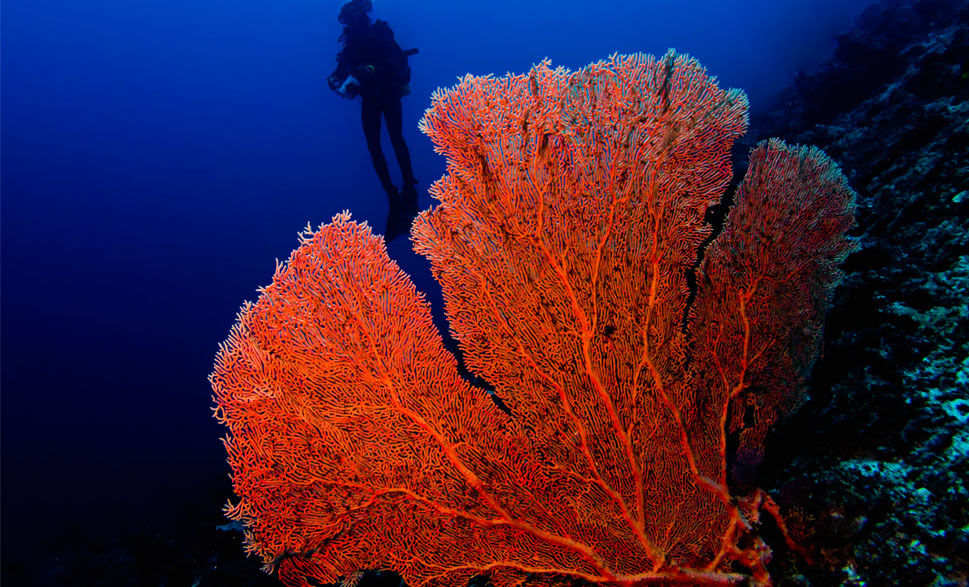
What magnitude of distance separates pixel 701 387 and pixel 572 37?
88.6 meters

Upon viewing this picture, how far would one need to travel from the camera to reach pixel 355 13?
7.60 metres

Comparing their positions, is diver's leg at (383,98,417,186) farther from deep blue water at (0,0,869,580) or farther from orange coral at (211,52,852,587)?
deep blue water at (0,0,869,580)

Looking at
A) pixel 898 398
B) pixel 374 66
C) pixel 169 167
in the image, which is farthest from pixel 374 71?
pixel 169 167

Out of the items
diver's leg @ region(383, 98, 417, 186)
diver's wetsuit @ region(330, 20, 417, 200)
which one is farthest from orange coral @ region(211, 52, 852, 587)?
diver's leg @ region(383, 98, 417, 186)

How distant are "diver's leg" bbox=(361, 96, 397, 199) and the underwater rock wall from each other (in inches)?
270

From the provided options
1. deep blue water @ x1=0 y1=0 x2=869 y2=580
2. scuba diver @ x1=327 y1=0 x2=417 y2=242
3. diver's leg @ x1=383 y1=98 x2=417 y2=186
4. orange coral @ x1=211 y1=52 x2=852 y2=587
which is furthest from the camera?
deep blue water @ x1=0 y1=0 x2=869 y2=580

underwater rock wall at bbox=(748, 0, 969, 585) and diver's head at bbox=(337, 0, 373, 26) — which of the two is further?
diver's head at bbox=(337, 0, 373, 26)

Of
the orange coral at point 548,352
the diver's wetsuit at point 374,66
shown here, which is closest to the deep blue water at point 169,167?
the diver's wetsuit at point 374,66

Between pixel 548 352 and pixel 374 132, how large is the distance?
23.9 feet

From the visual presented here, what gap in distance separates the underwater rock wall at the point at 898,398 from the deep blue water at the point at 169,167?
3040 cm

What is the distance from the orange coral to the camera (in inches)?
96.0

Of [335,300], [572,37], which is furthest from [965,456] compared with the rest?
[572,37]

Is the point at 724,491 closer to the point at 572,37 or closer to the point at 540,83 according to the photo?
the point at 540,83

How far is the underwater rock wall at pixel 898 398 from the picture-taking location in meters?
1.78
